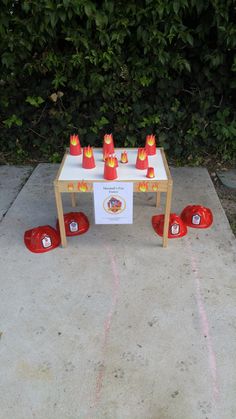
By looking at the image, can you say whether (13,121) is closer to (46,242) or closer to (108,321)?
(46,242)

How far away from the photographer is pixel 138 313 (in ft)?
6.33

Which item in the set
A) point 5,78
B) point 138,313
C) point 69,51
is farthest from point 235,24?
point 138,313

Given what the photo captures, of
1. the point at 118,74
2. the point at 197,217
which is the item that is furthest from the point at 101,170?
the point at 118,74

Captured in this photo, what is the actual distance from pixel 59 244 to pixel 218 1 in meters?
2.54

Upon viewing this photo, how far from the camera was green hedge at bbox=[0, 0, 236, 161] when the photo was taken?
2.95 meters

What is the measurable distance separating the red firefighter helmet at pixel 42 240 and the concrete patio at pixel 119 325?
6cm

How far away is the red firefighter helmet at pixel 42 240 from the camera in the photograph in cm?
242

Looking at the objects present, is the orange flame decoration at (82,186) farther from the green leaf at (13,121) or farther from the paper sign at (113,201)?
the green leaf at (13,121)

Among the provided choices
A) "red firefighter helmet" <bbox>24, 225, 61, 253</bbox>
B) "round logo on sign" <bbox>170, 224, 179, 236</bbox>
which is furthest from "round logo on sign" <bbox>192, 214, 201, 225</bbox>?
"red firefighter helmet" <bbox>24, 225, 61, 253</bbox>

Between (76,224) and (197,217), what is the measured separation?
3.26 feet

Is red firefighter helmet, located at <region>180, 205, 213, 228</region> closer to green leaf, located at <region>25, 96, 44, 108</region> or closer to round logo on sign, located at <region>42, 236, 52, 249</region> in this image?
round logo on sign, located at <region>42, 236, 52, 249</region>

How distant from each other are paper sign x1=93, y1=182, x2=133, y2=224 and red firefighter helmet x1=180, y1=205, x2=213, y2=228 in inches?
26.3

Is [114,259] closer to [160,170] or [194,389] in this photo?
[160,170]

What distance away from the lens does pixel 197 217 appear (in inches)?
104
